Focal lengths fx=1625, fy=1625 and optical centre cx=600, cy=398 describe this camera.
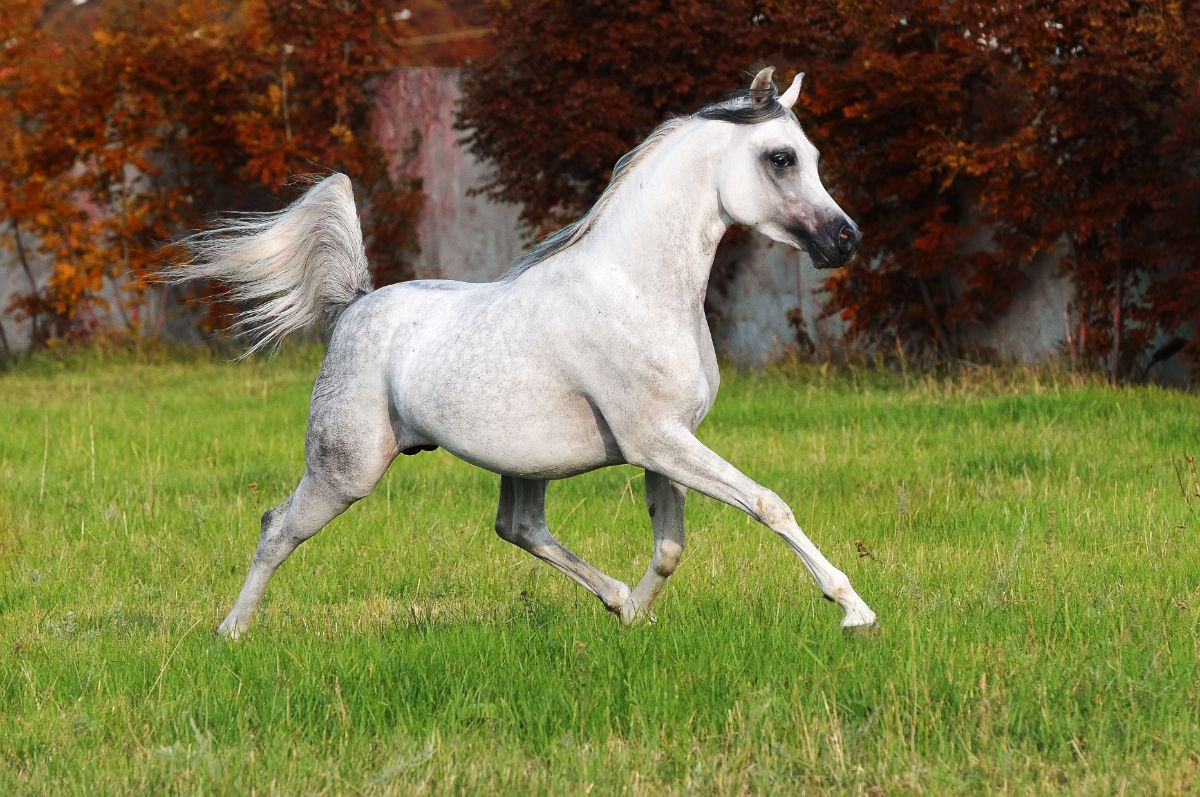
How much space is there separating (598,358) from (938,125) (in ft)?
27.1

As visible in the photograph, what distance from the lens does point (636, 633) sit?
17.1 ft

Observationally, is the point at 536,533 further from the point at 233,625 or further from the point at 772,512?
the point at 772,512

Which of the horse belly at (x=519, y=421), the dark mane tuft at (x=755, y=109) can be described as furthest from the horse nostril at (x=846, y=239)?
the horse belly at (x=519, y=421)

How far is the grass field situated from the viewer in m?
4.13

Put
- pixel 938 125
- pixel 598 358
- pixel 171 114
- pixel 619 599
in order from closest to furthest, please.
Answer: pixel 598 358 < pixel 619 599 < pixel 938 125 < pixel 171 114

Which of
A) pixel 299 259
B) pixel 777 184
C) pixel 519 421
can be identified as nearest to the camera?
pixel 777 184

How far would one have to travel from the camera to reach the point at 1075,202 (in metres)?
11.5

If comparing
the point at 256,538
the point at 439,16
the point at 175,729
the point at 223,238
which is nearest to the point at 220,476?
the point at 256,538

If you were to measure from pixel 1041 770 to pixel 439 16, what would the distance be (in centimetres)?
3118

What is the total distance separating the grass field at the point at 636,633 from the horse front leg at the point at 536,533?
0.19 m

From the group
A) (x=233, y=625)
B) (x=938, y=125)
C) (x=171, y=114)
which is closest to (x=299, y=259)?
(x=233, y=625)

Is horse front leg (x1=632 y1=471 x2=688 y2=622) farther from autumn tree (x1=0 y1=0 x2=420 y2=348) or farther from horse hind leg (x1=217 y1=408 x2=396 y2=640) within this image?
autumn tree (x1=0 y1=0 x2=420 y2=348)

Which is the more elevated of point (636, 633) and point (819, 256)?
point (819, 256)

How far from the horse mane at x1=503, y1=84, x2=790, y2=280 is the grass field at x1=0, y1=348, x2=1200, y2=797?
127 cm
